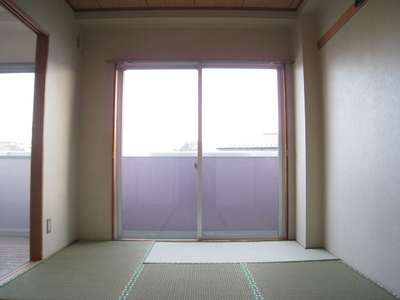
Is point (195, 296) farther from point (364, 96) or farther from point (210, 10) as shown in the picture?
point (210, 10)

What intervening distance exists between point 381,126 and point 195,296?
1.73 metres

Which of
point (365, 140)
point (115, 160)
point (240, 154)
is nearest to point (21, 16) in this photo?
point (115, 160)

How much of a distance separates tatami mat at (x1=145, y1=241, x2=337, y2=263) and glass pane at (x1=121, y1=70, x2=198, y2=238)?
0.30 metres

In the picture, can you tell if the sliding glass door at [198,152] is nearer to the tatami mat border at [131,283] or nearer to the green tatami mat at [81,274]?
the green tatami mat at [81,274]

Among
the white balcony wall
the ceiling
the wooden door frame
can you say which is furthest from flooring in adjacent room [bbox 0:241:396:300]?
the ceiling

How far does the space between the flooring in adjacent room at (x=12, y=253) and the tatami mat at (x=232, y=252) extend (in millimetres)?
1114

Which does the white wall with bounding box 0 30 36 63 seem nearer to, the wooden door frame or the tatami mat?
the wooden door frame

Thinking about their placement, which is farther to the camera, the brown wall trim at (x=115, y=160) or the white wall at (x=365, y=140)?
the brown wall trim at (x=115, y=160)

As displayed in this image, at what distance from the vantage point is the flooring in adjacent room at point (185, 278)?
151 cm

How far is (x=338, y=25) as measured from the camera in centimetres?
203

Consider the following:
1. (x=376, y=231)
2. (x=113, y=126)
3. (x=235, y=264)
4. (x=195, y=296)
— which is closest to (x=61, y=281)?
(x=195, y=296)

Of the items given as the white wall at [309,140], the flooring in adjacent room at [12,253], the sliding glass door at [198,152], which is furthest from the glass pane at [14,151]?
the white wall at [309,140]

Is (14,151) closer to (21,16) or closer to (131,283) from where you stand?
(21,16)

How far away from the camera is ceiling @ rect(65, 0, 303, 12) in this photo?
2322 millimetres
